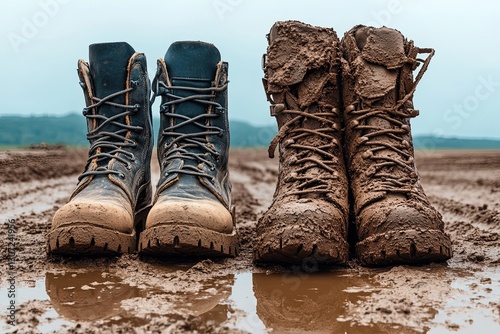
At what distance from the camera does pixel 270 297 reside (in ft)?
5.81

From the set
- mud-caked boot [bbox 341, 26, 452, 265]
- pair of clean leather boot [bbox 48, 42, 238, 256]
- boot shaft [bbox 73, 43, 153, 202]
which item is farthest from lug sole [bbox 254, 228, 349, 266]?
boot shaft [bbox 73, 43, 153, 202]

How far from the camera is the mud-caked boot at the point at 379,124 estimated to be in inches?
86.3

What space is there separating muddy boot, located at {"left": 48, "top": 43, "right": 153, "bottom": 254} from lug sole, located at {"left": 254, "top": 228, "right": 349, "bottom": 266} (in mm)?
555

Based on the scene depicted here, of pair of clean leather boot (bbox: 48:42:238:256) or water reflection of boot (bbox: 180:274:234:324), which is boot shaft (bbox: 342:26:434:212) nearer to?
pair of clean leather boot (bbox: 48:42:238:256)

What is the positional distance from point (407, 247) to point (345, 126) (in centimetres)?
73

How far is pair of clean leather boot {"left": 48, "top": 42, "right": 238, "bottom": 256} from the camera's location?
235cm

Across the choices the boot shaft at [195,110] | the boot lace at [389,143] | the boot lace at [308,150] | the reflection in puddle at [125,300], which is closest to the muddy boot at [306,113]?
the boot lace at [308,150]

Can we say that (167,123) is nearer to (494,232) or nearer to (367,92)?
(367,92)

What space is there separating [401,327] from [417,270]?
0.57 metres

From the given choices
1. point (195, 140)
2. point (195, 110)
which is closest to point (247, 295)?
point (195, 140)

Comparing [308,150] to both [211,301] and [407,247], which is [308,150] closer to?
[407,247]

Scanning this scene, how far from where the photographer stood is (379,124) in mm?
2455

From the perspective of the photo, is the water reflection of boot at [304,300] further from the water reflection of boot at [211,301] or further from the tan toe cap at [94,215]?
the tan toe cap at [94,215]

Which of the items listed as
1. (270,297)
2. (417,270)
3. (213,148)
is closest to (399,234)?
(417,270)
